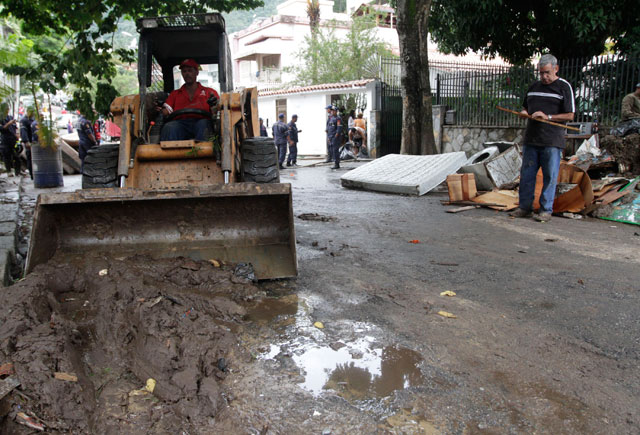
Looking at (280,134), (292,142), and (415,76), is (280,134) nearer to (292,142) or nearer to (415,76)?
(292,142)

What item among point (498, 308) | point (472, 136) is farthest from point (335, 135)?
point (498, 308)

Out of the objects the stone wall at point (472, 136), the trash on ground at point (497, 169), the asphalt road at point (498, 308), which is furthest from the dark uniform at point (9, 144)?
the trash on ground at point (497, 169)

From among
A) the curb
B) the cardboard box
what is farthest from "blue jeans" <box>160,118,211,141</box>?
the cardboard box

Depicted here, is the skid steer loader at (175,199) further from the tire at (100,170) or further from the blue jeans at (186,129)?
the blue jeans at (186,129)

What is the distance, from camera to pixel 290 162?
2003 centimetres

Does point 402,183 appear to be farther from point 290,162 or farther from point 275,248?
point 290,162

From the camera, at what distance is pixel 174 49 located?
6.34 m

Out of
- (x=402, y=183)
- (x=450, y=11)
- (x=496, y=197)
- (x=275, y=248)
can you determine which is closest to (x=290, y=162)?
(x=450, y=11)

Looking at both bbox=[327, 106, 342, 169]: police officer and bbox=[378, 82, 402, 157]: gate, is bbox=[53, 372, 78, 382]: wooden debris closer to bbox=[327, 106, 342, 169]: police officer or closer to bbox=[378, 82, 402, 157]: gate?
bbox=[327, 106, 342, 169]: police officer

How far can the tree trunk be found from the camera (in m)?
12.5

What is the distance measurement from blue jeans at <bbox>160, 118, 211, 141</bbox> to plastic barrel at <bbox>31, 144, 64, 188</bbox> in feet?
26.8

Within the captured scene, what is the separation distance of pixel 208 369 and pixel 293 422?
0.66 metres

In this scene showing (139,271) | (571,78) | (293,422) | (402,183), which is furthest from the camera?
(571,78)

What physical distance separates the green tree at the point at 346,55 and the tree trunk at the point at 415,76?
790 inches
